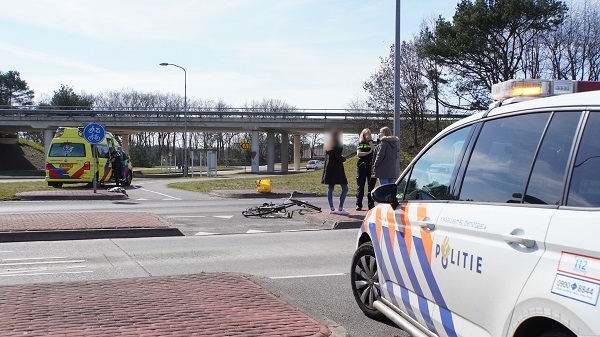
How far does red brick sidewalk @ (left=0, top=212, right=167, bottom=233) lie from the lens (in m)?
11.4

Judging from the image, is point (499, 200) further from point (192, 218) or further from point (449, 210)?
point (192, 218)

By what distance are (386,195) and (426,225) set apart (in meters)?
0.76

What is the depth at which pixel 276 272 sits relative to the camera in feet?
26.7

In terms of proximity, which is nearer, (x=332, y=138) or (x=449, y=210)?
(x=449, y=210)

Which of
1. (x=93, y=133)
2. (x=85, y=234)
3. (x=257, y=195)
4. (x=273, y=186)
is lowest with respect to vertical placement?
(x=273, y=186)

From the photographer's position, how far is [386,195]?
5.04 m

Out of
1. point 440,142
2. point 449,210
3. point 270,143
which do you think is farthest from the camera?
point 270,143

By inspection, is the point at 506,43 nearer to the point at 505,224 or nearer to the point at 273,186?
the point at 273,186

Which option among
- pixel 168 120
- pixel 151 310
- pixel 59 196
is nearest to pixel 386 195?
pixel 151 310

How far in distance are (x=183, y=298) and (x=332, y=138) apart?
855 centimetres

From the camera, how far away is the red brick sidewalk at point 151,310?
5039 mm

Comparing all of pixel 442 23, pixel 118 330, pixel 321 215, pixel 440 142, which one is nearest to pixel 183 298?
pixel 118 330

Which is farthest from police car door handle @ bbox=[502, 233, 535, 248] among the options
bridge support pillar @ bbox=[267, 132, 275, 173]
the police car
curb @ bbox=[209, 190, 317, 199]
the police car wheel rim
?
bridge support pillar @ bbox=[267, 132, 275, 173]

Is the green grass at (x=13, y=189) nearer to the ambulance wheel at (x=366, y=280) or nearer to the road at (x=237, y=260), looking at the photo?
the road at (x=237, y=260)
